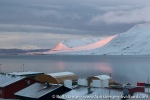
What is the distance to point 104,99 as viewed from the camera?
33375mm

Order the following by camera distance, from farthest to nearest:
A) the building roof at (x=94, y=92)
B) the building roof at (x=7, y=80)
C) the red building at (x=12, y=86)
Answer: the building roof at (x=7, y=80) < the red building at (x=12, y=86) < the building roof at (x=94, y=92)

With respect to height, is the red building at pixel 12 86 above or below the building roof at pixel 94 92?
below

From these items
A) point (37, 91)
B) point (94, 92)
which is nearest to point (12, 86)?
point (37, 91)

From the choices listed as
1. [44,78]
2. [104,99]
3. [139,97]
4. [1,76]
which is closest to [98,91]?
[104,99]

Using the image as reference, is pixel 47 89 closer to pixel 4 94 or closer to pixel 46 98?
pixel 46 98

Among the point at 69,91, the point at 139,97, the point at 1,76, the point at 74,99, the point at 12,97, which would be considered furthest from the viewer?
the point at 1,76

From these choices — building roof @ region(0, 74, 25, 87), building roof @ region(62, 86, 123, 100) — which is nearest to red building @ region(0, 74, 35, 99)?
building roof @ region(0, 74, 25, 87)

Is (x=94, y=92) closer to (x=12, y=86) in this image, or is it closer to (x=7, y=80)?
(x=12, y=86)

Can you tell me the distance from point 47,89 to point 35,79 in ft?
29.3

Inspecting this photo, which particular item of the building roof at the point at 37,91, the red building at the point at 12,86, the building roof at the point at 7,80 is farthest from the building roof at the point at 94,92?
the building roof at the point at 7,80

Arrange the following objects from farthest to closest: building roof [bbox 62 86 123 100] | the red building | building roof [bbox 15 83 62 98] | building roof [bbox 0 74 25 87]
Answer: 1. building roof [bbox 0 74 25 87]
2. the red building
3. building roof [bbox 15 83 62 98]
4. building roof [bbox 62 86 123 100]

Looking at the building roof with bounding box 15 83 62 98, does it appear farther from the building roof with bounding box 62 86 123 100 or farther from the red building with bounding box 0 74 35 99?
the red building with bounding box 0 74 35 99

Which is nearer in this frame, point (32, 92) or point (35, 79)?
point (32, 92)

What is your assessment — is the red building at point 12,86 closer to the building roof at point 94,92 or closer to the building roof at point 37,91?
the building roof at point 37,91
